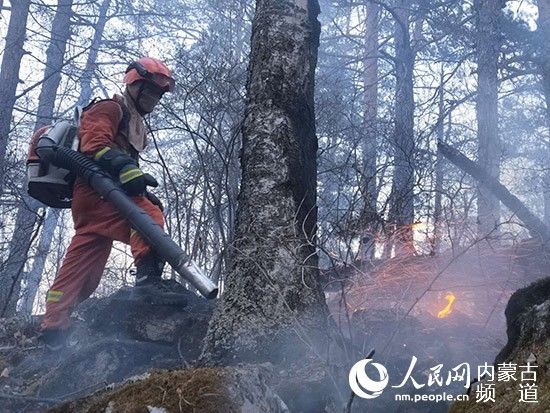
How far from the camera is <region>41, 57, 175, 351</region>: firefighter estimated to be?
4105mm

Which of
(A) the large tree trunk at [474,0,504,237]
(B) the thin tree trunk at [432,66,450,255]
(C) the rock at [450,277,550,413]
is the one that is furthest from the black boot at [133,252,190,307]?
(A) the large tree trunk at [474,0,504,237]

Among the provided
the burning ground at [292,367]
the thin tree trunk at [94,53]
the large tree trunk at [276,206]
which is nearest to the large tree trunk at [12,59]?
the thin tree trunk at [94,53]

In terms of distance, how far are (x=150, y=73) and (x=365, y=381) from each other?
298 centimetres

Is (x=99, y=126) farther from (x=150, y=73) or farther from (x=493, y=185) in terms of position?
(x=493, y=185)

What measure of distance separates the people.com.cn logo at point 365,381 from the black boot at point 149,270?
1.98 m

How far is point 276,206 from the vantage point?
3369mm

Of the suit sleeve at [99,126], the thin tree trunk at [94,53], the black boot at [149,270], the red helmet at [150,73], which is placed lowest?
the black boot at [149,270]

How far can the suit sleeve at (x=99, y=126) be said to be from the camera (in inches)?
165

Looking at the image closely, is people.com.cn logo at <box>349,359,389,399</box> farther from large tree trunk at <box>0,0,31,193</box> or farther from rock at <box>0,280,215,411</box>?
large tree trunk at <box>0,0,31,193</box>

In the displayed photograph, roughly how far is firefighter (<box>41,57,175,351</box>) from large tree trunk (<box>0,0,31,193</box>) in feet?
20.7

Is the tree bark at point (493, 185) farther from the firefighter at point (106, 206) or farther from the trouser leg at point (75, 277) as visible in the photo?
the trouser leg at point (75, 277)

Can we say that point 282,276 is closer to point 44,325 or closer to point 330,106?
point 44,325

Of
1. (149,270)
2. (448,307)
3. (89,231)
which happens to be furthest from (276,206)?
(448,307)

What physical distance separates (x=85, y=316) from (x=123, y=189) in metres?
1.21
